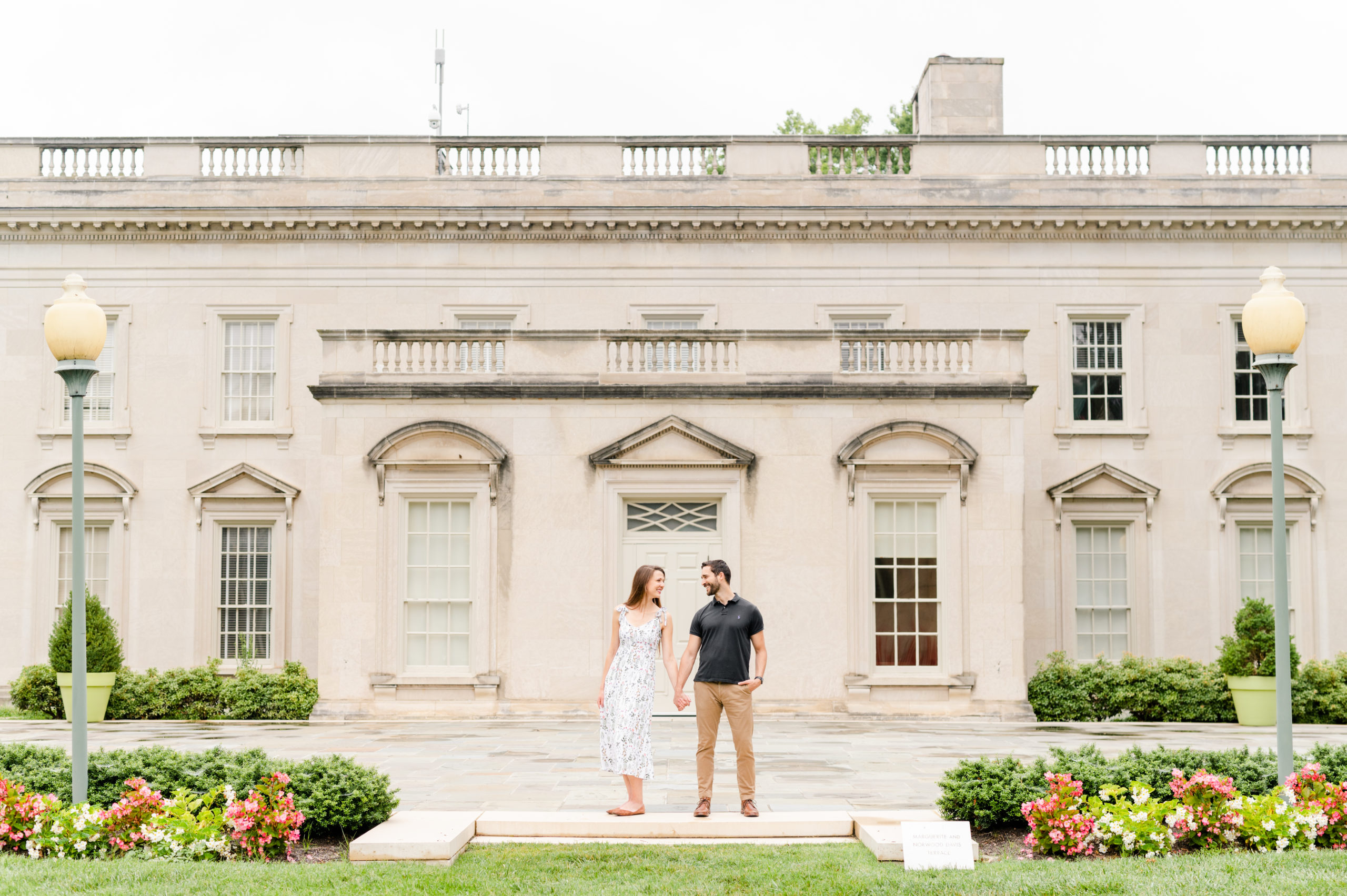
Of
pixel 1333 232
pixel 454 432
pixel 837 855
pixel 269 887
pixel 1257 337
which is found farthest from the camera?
pixel 1333 232

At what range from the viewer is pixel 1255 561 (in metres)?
24.0

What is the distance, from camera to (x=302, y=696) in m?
20.8

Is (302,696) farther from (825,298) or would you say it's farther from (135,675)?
(825,298)

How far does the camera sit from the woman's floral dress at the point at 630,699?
10367 millimetres

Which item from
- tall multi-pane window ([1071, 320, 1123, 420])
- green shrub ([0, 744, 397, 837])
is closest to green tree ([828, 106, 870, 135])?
tall multi-pane window ([1071, 320, 1123, 420])

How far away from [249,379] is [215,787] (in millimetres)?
15987

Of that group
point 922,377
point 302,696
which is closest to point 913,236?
point 922,377

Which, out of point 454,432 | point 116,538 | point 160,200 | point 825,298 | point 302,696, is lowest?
point 302,696

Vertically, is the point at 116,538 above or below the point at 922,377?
below

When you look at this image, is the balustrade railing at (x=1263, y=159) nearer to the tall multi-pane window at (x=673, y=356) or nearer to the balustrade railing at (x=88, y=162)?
the tall multi-pane window at (x=673, y=356)

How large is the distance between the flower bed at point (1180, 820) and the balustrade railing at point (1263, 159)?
707 inches

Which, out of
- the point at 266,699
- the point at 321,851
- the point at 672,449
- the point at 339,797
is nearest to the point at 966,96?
the point at 672,449

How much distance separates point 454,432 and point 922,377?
704cm

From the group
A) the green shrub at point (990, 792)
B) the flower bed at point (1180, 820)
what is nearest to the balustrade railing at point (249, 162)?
the green shrub at point (990, 792)
